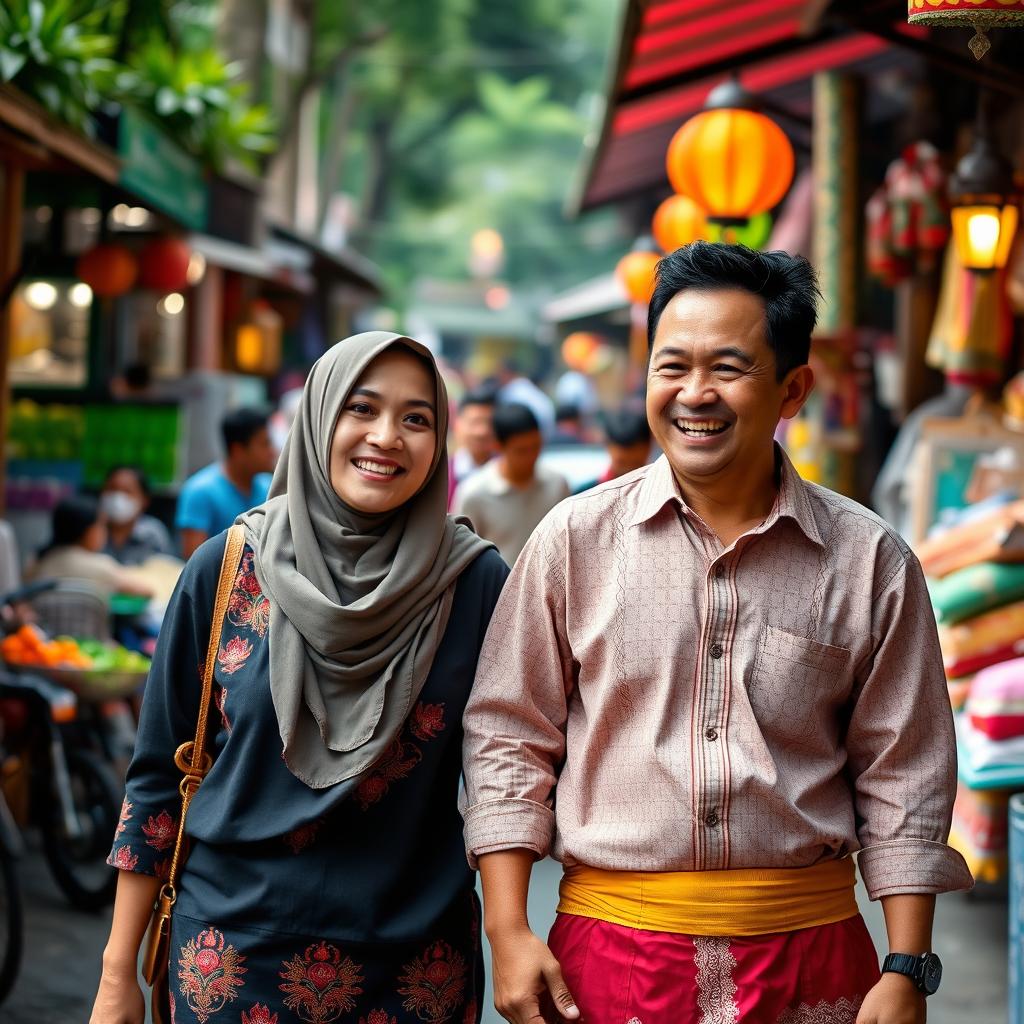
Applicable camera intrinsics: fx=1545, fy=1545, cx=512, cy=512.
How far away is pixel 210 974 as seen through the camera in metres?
2.77

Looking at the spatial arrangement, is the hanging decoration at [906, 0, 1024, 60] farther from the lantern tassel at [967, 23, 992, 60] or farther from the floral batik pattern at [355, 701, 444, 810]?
the floral batik pattern at [355, 701, 444, 810]

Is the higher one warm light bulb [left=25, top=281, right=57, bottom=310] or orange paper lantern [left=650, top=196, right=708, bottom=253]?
orange paper lantern [left=650, top=196, right=708, bottom=253]

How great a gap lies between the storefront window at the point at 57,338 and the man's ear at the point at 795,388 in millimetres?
11042

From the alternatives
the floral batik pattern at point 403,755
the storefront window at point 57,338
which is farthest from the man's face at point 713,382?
the storefront window at point 57,338

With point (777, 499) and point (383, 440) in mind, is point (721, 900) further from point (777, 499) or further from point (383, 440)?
point (383, 440)

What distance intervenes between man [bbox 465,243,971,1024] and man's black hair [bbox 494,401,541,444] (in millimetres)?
4629

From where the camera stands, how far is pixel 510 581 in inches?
111

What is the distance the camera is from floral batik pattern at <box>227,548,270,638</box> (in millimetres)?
2852

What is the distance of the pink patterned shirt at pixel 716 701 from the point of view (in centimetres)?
256

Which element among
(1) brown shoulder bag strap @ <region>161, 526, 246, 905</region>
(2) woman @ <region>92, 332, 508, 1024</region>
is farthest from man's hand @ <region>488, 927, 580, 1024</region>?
(1) brown shoulder bag strap @ <region>161, 526, 246, 905</region>

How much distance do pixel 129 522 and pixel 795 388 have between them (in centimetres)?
765

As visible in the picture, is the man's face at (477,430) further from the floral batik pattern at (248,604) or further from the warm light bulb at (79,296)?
the floral batik pattern at (248,604)

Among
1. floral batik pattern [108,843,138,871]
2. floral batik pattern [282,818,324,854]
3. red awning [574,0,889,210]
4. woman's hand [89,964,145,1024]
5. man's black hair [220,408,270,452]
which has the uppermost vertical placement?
red awning [574,0,889,210]

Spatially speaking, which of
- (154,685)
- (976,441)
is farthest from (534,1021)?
(976,441)
